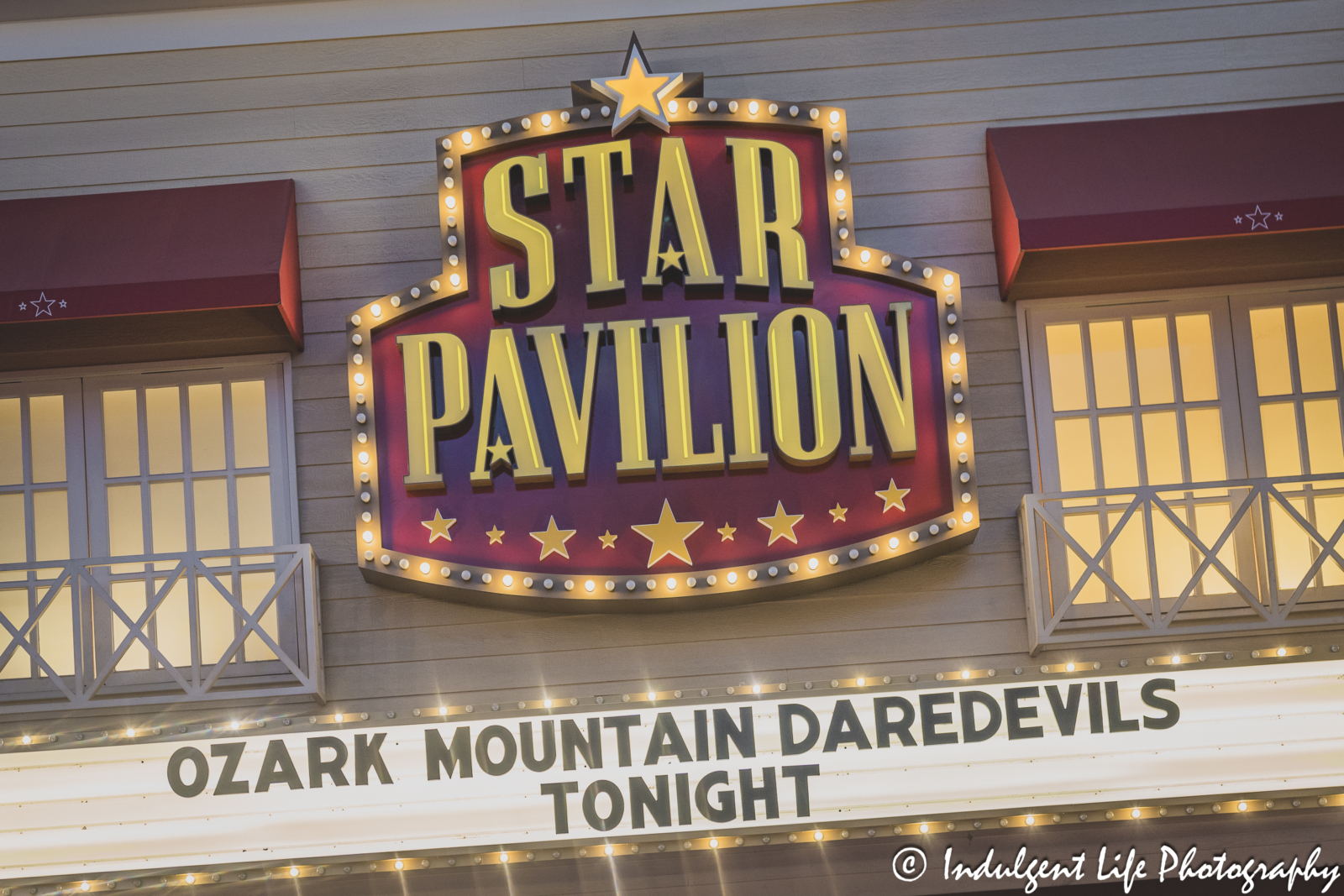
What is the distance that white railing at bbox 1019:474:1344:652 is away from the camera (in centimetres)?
604

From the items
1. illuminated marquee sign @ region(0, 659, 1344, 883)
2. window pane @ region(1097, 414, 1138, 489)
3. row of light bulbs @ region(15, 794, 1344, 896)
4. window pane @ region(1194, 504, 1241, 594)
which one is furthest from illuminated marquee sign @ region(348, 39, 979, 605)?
window pane @ region(1194, 504, 1241, 594)

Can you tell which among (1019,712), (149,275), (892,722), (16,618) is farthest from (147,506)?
(1019,712)

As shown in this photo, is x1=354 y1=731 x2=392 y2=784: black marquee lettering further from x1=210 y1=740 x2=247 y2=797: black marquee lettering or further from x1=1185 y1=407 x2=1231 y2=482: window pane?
x1=1185 y1=407 x2=1231 y2=482: window pane

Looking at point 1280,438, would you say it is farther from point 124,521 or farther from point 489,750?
point 124,521

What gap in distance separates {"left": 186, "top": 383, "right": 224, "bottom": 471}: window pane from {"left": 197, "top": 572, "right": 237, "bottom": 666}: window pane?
25.3 inches

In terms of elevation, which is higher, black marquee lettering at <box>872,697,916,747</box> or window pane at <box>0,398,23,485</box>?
window pane at <box>0,398,23,485</box>

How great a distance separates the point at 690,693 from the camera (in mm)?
6344

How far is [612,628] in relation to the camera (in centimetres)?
647

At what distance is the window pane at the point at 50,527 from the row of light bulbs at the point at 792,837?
1.78 meters

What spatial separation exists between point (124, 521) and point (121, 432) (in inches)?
19.4

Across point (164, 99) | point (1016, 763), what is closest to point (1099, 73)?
point (1016, 763)

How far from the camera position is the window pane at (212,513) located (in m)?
6.66

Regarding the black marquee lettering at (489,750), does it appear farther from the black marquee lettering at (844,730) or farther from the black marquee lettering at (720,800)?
the black marquee lettering at (844,730)

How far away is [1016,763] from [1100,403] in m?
2.01
